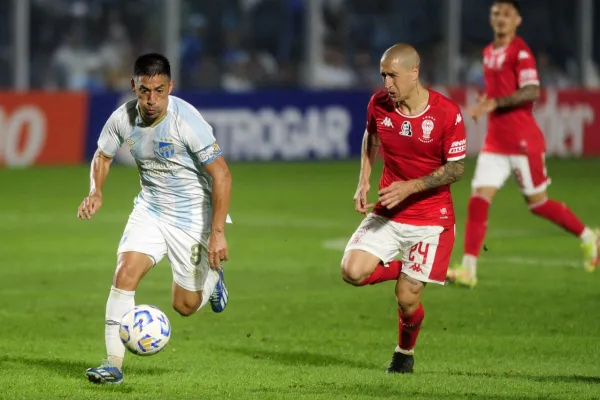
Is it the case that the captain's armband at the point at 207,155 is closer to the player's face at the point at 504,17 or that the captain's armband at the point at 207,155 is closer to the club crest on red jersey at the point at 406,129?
the club crest on red jersey at the point at 406,129

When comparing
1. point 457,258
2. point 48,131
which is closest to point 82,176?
point 48,131

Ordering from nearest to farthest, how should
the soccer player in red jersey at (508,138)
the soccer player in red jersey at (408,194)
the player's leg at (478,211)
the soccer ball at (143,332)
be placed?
the soccer ball at (143,332), the soccer player in red jersey at (408,194), the player's leg at (478,211), the soccer player in red jersey at (508,138)

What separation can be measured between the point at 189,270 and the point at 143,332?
0.93 m

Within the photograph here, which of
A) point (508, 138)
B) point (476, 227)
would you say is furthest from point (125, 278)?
point (508, 138)

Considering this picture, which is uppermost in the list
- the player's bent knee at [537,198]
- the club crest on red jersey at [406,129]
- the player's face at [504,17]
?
the player's face at [504,17]

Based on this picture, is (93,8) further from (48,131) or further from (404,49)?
(404,49)

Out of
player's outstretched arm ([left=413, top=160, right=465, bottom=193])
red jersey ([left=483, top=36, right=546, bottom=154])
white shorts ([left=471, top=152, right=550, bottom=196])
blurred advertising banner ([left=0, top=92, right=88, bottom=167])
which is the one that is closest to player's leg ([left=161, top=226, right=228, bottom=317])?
player's outstretched arm ([left=413, top=160, right=465, bottom=193])

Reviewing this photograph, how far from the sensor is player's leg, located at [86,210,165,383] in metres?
7.23

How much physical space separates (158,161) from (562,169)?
16635 mm

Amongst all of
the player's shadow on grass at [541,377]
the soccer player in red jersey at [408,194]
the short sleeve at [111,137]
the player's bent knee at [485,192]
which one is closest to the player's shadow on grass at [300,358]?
the soccer player in red jersey at [408,194]

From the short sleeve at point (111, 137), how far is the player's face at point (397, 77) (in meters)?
1.57

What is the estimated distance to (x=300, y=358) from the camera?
8.27 metres

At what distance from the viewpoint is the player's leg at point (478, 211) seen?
11234mm

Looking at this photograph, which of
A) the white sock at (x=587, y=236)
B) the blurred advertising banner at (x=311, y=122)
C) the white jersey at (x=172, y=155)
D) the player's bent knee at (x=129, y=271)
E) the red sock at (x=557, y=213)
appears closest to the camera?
the player's bent knee at (x=129, y=271)
